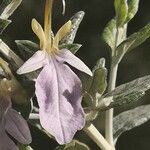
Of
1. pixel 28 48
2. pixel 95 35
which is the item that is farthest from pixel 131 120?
pixel 95 35

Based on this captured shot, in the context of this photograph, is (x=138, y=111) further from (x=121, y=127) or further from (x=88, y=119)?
(x=88, y=119)

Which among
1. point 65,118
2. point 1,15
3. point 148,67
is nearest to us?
point 65,118

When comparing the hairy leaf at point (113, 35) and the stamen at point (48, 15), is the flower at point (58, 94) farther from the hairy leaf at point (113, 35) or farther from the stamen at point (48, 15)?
the hairy leaf at point (113, 35)

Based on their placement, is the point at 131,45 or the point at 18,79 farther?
the point at 131,45

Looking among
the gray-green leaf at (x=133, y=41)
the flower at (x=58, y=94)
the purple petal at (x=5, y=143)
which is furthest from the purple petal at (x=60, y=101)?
the gray-green leaf at (x=133, y=41)

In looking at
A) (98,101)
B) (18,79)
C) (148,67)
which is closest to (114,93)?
(98,101)
